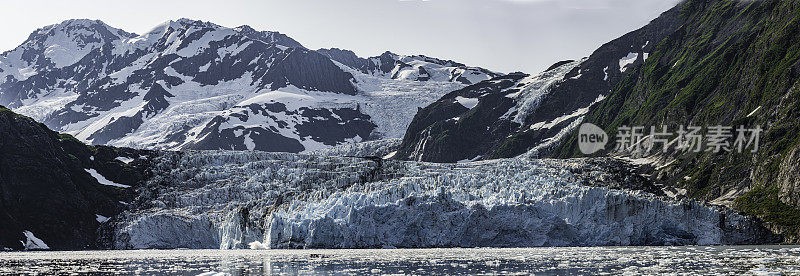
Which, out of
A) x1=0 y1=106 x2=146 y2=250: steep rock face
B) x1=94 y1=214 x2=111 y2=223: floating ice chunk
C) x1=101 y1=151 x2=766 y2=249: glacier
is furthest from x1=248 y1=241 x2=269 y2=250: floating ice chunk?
x1=94 y1=214 x2=111 y2=223: floating ice chunk

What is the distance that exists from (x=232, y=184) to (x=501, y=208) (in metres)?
69.9

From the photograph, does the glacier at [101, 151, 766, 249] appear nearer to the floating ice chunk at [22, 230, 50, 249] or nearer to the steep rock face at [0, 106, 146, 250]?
the steep rock face at [0, 106, 146, 250]

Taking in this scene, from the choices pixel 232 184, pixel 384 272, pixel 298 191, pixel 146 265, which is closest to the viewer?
pixel 384 272

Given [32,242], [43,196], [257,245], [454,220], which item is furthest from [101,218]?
[454,220]

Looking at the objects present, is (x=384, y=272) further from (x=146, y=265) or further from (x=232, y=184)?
(x=232, y=184)

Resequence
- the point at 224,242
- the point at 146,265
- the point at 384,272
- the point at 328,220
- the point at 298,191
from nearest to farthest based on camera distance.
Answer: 1. the point at 384,272
2. the point at 146,265
3. the point at 328,220
4. the point at 224,242
5. the point at 298,191

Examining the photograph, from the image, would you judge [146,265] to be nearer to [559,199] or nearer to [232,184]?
[559,199]

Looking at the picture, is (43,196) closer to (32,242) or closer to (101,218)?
(101,218)

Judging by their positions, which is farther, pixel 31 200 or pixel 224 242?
pixel 31 200

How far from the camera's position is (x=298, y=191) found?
176 meters

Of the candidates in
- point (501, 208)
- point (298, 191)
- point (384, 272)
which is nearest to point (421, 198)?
point (501, 208)

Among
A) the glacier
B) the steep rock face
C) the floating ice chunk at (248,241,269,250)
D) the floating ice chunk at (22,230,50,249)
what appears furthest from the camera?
the steep rock face

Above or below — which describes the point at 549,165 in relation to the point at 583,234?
above

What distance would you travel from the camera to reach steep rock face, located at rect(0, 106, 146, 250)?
553 feet
